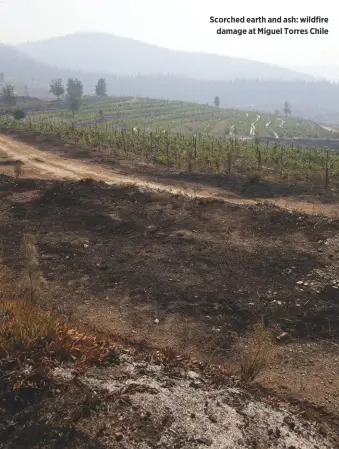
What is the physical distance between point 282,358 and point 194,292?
12.3 ft

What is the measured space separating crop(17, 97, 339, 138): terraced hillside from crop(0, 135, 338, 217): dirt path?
63.9 m

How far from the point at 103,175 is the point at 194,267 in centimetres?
1557

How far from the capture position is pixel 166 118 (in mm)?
129250

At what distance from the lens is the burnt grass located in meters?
12.8

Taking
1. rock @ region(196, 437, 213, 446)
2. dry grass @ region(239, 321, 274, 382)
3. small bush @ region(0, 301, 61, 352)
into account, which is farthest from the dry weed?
rock @ region(196, 437, 213, 446)

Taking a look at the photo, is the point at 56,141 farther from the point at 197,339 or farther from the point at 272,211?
the point at 197,339

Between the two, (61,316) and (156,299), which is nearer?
(61,316)

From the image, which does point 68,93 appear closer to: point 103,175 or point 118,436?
point 103,175

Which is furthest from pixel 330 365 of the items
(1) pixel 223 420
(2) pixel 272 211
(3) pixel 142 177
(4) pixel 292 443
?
(3) pixel 142 177

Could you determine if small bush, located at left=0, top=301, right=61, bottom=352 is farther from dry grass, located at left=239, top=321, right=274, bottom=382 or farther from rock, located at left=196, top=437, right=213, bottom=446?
dry grass, located at left=239, top=321, right=274, bottom=382

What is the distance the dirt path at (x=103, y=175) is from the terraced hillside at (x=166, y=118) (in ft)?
210

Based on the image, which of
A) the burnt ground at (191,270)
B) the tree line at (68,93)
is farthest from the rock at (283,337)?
the tree line at (68,93)

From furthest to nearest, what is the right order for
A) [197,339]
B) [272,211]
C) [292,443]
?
[272,211] < [197,339] < [292,443]

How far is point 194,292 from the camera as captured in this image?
44.5 feet
